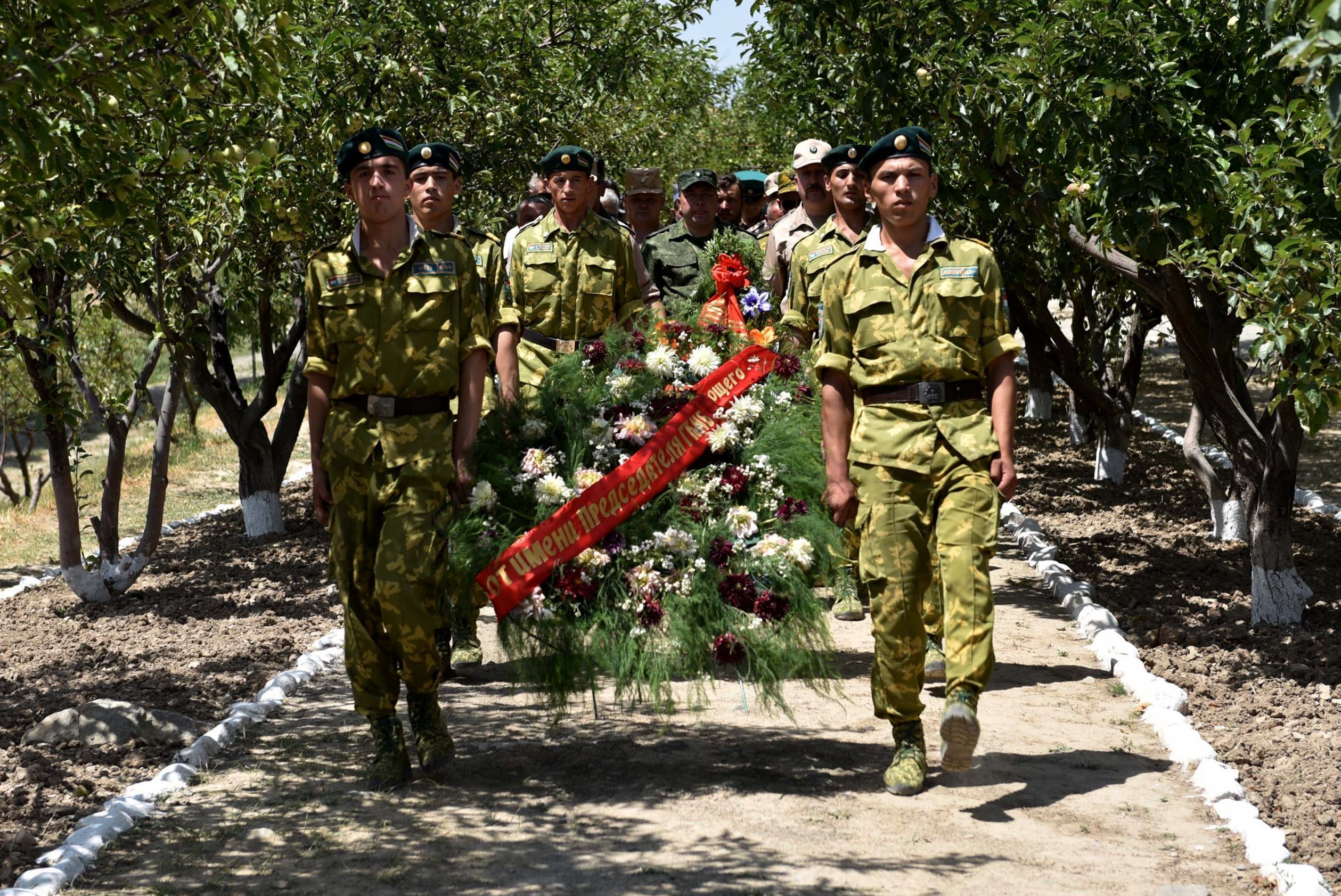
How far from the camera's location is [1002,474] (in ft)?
18.7

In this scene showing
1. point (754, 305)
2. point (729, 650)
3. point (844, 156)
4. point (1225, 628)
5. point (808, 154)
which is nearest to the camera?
point (729, 650)

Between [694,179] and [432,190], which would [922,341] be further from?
[694,179]

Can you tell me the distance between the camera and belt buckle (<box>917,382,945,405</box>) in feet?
18.7

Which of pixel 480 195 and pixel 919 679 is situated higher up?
pixel 480 195

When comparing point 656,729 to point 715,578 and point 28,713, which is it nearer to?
point 715,578

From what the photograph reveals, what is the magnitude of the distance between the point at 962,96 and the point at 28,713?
5895 millimetres

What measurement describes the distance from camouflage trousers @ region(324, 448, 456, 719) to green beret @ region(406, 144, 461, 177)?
5.79ft

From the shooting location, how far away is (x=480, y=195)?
45.6ft

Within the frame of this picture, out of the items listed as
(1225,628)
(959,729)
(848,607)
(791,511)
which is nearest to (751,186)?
(848,607)

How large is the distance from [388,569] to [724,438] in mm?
1420

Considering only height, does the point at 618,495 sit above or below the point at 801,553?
above

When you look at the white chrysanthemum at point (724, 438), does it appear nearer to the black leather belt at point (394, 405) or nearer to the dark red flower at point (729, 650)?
the dark red flower at point (729, 650)

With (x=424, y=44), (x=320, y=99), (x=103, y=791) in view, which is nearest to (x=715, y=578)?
(x=103, y=791)

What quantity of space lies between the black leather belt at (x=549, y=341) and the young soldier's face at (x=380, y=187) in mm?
2427
